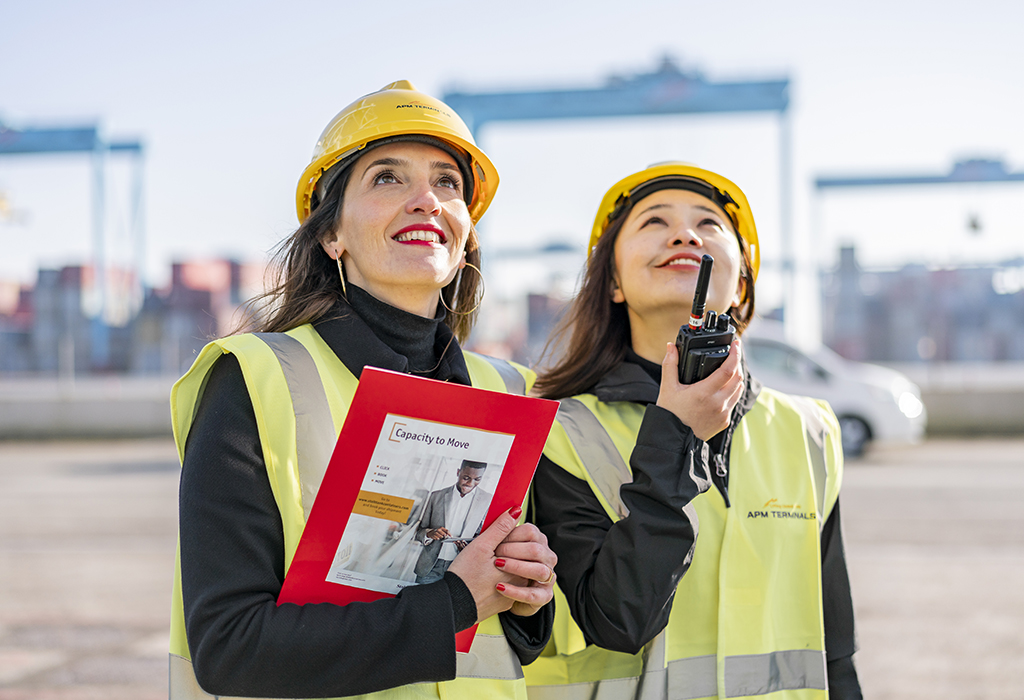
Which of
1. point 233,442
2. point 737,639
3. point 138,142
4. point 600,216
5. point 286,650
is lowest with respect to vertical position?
point 737,639

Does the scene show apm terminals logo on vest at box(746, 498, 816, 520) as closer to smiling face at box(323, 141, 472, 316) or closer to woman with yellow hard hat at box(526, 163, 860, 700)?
woman with yellow hard hat at box(526, 163, 860, 700)

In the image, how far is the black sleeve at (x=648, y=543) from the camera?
1.68m

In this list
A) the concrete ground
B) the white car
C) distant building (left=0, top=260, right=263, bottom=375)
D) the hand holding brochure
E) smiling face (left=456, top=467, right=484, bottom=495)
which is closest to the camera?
the hand holding brochure

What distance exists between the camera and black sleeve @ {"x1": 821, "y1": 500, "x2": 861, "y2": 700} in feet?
6.42

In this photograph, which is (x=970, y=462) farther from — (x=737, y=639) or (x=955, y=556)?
(x=737, y=639)

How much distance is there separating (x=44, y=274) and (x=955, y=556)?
131ft

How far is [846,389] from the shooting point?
12172mm

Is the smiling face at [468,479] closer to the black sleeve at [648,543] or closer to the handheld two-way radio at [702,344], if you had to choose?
the black sleeve at [648,543]

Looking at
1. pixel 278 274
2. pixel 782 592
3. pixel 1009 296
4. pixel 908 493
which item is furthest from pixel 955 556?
pixel 1009 296

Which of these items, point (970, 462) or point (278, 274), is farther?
point (970, 462)

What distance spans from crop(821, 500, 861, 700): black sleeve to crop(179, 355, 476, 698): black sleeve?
0.99 meters

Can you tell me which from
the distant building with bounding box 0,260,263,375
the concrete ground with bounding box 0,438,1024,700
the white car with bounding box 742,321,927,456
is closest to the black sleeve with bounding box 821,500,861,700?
the concrete ground with bounding box 0,438,1024,700

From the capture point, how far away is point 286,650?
1.31 meters

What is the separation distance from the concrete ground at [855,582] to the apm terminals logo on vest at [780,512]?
9.12ft
